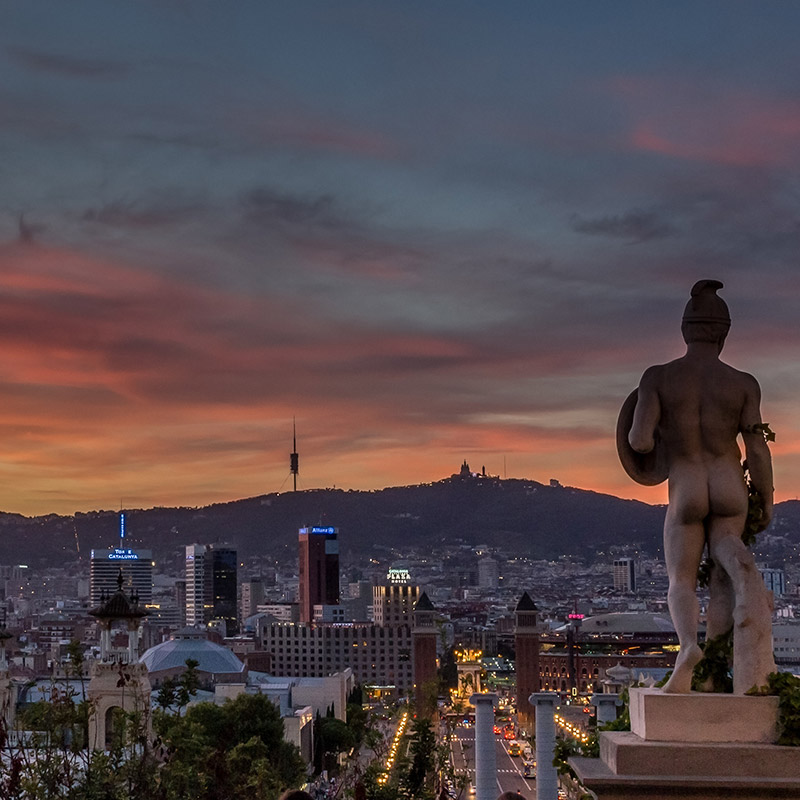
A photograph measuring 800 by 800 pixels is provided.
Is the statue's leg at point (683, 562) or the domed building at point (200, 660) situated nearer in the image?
the statue's leg at point (683, 562)

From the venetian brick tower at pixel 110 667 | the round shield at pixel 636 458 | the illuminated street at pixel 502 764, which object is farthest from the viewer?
the illuminated street at pixel 502 764

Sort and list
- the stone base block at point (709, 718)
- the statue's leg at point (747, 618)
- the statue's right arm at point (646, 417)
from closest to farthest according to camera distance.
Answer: the stone base block at point (709, 718)
the statue's leg at point (747, 618)
the statue's right arm at point (646, 417)

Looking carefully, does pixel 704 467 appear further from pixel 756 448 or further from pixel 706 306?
pixel 706 306

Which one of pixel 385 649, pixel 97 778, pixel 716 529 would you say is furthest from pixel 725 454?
pixel 385 649

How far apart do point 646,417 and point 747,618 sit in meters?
1.15

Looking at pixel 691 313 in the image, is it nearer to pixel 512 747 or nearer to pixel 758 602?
pixel 758 602

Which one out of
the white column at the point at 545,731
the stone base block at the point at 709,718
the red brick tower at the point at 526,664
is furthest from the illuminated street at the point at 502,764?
the stone base block at the point at 709,718

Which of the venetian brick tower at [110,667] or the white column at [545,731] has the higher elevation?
the venetian brick tower at [110,667]

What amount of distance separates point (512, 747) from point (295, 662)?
213 ft

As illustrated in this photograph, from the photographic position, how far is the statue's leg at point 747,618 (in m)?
7.61

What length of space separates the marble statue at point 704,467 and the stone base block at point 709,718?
1.07 ft

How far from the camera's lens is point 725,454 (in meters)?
8.00

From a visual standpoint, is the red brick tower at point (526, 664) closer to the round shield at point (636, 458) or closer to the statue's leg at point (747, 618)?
the round shield at point (636, 458)

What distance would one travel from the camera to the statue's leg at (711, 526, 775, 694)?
7.61m
